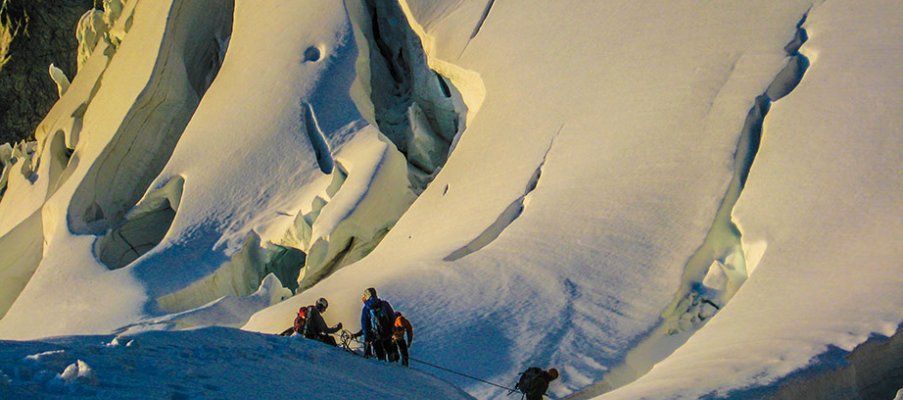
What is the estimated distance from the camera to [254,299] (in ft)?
42.8

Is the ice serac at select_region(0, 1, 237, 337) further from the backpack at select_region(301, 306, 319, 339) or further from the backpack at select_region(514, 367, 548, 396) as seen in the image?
the backpack at select_region(514, 367, 548, 396)

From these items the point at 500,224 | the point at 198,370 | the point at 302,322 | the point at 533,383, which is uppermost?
the point at 500,224

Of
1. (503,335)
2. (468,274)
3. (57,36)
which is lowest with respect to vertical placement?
(503,335)

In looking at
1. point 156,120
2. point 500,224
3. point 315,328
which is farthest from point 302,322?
point 156,120

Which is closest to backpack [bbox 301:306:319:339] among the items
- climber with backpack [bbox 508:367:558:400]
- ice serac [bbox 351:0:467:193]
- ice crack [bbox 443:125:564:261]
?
climber with backpack [bbox 508:367:558:400]

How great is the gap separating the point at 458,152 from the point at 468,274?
280 centimetres

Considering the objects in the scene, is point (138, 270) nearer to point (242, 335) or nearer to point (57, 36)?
point (242, 335)

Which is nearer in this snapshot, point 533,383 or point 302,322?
point 533,383

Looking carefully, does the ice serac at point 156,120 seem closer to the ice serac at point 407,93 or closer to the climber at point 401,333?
the ice serac at point 407,93

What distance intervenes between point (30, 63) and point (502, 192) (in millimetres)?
13852

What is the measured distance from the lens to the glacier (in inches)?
385

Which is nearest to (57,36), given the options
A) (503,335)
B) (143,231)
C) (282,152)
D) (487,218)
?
(143,231)

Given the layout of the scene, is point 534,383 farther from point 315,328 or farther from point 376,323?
point 315,328

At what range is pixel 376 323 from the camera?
9.18 m
